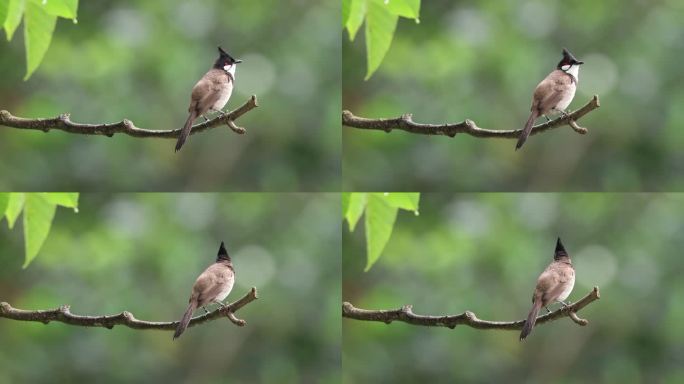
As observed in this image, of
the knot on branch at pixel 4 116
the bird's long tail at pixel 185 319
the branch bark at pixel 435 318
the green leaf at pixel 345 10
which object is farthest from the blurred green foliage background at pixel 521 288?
the knot on branch at pixel 4 116

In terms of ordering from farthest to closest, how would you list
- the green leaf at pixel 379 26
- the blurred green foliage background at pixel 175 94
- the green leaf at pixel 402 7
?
the blurred green foliage background at pixel 175 94 → the green leaf at pixel 379 26 → the green leaf at pixel 402 7

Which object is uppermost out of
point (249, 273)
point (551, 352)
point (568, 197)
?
point (568, 197)

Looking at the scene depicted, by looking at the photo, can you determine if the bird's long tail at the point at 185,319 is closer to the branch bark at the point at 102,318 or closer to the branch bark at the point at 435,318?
the branch bark at the point at 102,318

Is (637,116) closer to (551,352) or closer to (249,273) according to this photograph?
(551,352)

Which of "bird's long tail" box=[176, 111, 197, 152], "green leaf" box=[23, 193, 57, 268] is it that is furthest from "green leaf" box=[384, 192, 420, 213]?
"green leaf" box=[23, 193, 57, 268]

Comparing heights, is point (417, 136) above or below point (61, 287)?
above

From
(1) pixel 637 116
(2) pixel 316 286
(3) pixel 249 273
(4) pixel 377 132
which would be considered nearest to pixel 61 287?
(3) pixel 249 273

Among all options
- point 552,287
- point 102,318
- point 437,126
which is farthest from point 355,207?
point 102,318
